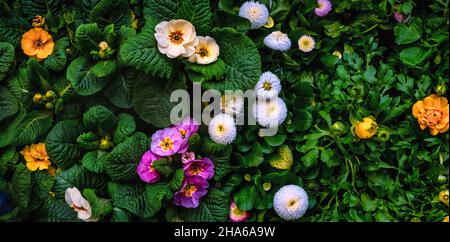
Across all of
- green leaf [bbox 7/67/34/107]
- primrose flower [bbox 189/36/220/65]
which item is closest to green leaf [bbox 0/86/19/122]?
green leaf [bbox 7/67/34/107]

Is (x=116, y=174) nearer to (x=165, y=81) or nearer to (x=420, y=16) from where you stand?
(x=165, y=81)

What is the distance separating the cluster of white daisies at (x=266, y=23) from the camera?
161 centimetres

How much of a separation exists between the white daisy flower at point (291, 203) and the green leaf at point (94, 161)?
53cm

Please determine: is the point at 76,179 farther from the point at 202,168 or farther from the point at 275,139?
the point at 275,139

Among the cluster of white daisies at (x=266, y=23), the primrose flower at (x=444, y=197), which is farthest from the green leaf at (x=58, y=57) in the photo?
the primrose flower at (x=444, y=197)

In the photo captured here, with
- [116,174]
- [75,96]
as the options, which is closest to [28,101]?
[75,96]

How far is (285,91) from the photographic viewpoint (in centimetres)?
167

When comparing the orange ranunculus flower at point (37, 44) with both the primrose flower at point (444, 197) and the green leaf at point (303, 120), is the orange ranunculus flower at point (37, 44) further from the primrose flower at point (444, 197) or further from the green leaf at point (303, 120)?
the primrose flower at point (444, 197)

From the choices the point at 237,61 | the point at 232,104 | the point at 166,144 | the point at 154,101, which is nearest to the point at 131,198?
the point at 166,144

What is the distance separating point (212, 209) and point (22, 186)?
58cm

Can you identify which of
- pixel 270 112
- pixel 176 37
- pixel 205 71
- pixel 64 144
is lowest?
pixel 64 144

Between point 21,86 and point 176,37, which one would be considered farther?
point 21,86

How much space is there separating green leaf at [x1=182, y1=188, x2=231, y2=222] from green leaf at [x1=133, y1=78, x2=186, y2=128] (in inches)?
10.3

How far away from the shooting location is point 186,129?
62.0 inches
